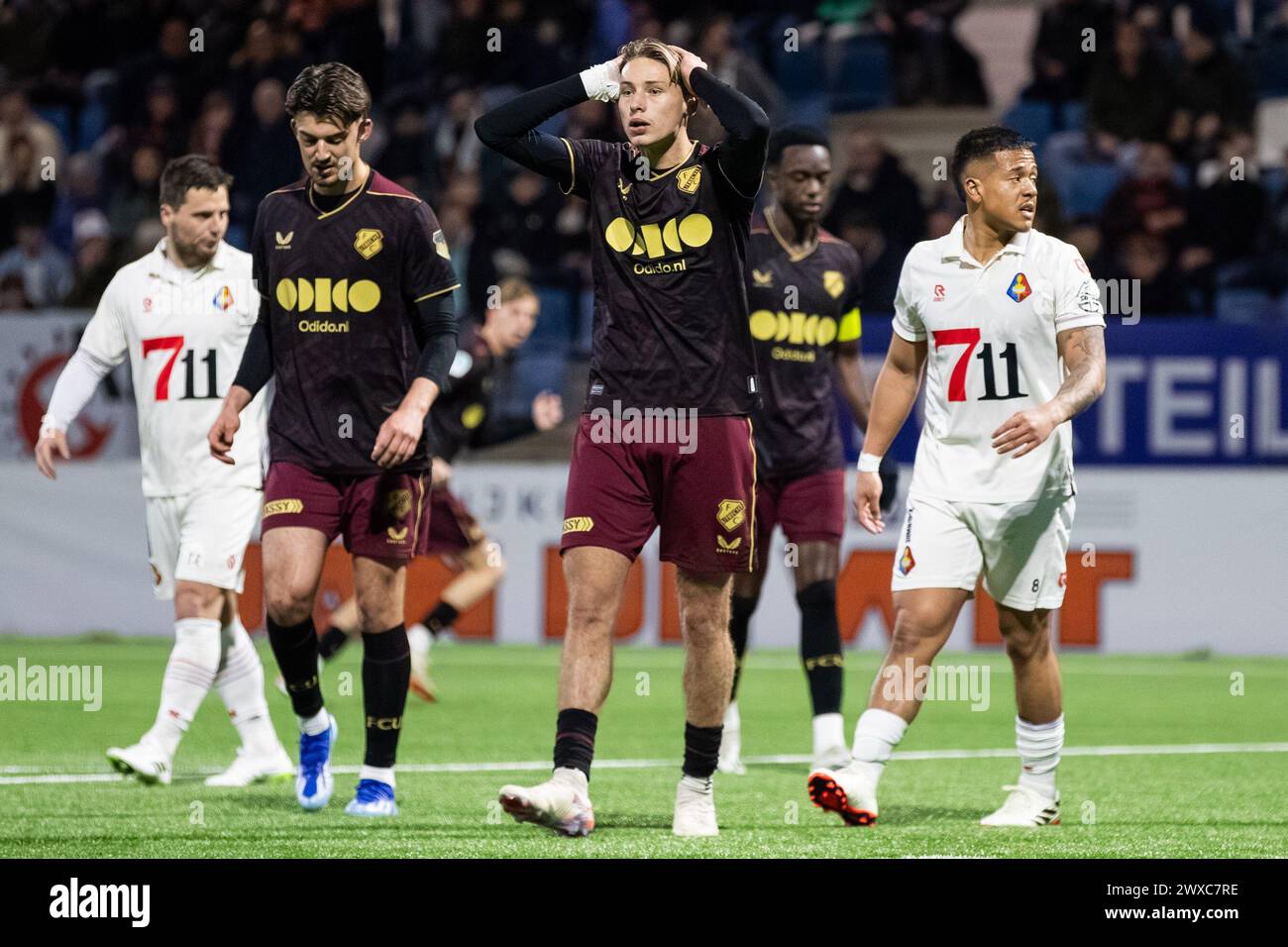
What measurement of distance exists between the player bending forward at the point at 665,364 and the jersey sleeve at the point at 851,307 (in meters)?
2.89

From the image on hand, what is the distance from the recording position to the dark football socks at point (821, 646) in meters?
8.80

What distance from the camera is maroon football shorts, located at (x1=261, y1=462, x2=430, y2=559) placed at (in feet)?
22.6

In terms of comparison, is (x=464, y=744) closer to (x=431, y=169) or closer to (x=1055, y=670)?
(x=1055, y=670)

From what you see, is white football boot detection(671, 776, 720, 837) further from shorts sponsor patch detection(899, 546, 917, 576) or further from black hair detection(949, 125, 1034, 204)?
black hair detection(949, 125, 1034, 204)

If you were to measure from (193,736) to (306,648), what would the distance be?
8.98 feet

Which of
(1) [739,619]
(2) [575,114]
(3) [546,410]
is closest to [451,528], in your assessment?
(3) [546,410]

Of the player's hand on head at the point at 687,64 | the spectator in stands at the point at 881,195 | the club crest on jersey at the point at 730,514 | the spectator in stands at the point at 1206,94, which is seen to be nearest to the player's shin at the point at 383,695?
the club crest on jersey at the point at 730,514

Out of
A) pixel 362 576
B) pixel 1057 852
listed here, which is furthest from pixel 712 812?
pixel 362 576

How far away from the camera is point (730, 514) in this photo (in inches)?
244

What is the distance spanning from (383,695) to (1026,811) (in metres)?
2.22

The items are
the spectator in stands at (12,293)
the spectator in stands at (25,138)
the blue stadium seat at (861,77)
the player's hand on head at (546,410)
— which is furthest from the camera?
the blue stadium seat at (861,77)

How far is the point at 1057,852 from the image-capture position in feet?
19.1

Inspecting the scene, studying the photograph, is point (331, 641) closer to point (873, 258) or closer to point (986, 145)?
point (986, 145)

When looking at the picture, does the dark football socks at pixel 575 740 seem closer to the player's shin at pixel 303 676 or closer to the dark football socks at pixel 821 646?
the player's shin at pixel 303 676
